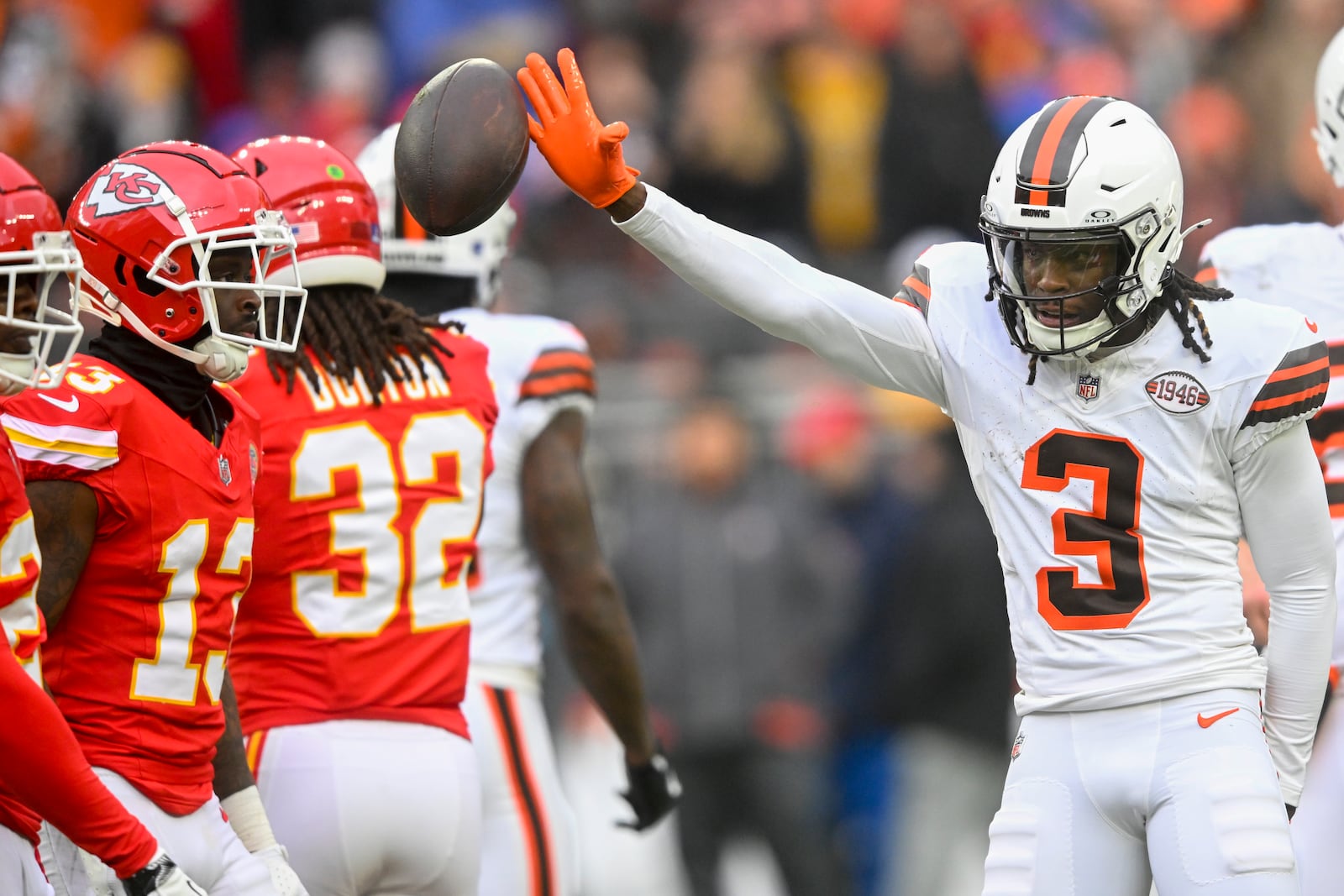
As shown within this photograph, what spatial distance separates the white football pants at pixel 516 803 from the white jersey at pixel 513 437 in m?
0.13

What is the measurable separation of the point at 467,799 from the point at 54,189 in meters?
5.18

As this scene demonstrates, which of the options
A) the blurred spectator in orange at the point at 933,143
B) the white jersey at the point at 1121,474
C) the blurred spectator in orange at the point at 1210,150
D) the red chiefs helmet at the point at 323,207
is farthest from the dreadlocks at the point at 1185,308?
the blurred spectator in orange at the point at 933,143

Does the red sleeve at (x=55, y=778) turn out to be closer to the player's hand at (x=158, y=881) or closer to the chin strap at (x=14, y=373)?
the player's hand at (x=158, y=881)

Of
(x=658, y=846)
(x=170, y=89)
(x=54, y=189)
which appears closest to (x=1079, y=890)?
(x=658, y=846)

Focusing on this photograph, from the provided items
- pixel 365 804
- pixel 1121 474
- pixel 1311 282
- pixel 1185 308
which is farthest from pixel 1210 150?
pixel 365 804

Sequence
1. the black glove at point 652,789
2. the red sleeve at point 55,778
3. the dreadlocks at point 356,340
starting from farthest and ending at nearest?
1. the black glove at point 652,789
2. the dreadlocks at point 356,340
3. the red sleeve at point 55,778

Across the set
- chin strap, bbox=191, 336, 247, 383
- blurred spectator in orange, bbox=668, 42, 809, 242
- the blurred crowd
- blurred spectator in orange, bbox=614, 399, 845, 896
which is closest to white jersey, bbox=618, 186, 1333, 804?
chin strap, bbox=191, 336, 247, 383

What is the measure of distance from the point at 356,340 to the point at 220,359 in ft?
2.48

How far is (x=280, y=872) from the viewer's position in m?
3.82

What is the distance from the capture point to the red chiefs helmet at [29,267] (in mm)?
3244

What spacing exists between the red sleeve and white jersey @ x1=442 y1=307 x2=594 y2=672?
6.48 feet

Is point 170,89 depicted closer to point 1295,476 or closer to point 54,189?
point 54,189

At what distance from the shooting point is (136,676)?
356 cm

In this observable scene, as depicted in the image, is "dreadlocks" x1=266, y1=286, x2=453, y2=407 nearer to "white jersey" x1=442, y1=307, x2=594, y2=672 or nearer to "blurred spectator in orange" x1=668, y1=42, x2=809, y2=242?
"white jersey" x1=442, y1=307, x2=594, y2=672
